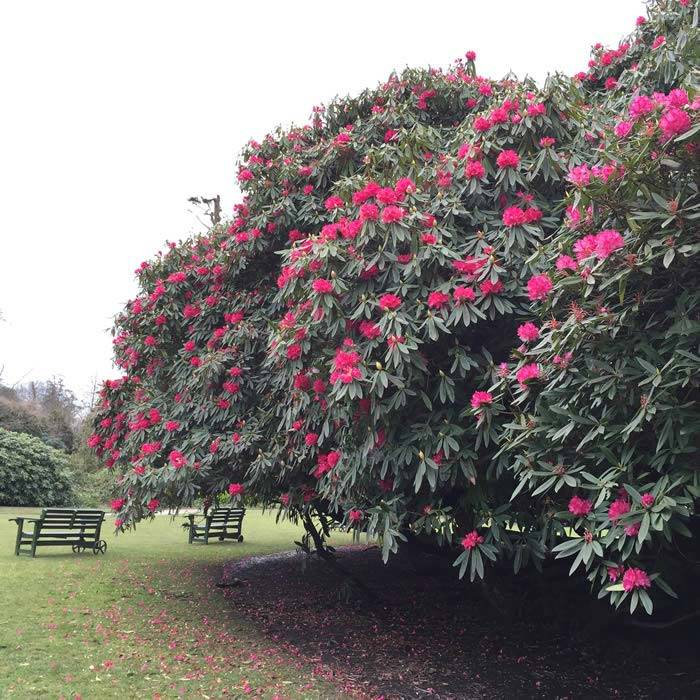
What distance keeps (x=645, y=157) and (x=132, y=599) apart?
A: 25.3 ft

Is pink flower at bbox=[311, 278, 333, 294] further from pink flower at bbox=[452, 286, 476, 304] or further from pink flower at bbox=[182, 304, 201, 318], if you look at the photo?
pink flower at bbox=[182, 304, 201, 318]

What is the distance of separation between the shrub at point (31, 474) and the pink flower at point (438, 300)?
18.3m

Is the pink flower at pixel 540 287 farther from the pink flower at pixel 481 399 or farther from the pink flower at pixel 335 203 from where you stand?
the pink flower at pixel 335 203

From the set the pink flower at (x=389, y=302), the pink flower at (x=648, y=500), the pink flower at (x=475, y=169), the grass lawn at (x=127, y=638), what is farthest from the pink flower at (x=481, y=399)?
the grass lawn at (x=127, y=638)

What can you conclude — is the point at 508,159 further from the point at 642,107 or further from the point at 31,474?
the point at 31,474

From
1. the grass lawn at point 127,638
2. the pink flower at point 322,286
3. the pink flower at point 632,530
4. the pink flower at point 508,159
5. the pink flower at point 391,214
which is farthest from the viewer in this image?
the grass lawn at point 127,638

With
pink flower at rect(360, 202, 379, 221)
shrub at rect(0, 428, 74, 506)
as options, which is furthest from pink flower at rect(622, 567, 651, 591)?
shrub at rect(0, 428, 74, 506)

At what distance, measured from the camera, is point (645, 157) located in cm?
303

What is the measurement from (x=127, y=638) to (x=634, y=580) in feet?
17.2

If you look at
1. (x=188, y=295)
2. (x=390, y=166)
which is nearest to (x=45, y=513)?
(x=188, y=295)

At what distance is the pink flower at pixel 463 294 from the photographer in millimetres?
4164

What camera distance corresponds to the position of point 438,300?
420cm

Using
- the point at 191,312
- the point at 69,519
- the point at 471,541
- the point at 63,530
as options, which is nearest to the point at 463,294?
the point at 471,541

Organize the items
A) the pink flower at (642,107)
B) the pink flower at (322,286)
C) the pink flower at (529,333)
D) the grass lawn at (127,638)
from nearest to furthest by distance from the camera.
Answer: the pink flower at (642,107) < the pink flower at (529,333) < the pink flower at (322,286) < the grass lawn at (127,638)
